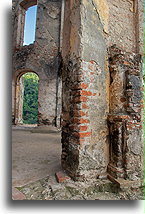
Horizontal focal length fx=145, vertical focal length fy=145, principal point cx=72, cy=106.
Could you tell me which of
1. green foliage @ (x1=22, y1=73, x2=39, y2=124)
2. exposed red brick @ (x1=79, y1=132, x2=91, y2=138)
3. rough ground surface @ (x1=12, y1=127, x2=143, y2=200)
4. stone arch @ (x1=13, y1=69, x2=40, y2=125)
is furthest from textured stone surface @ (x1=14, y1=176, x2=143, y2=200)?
green foliage @ (x1=22, y1=73, x2=39, y2=124)

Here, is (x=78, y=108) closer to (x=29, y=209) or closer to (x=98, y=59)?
(x=98, y=59)

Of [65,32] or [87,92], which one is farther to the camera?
[65,32]

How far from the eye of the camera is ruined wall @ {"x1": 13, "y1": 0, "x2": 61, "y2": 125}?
7668mm

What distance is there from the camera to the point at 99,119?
209 centimetres

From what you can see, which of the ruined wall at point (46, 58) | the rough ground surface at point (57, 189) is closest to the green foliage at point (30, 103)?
the ruined wall at point (46, 58)

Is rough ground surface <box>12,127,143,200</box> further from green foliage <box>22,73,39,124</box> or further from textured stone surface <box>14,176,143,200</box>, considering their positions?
green foliage <box>22,73,39,124</box>

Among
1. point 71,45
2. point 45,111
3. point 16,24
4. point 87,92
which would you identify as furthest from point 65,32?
point 16,24

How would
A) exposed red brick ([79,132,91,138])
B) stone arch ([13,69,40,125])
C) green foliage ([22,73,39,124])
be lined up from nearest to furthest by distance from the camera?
exposed red brick ([79,132,91,138]), stone arch ([13,69,40,125]), green foliage ([22,73,39,124])

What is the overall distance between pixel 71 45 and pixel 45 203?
2.03 meters

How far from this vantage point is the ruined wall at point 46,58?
25.2 ft

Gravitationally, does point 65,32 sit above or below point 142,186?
above

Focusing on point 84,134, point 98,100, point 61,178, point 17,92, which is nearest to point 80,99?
point 98,100

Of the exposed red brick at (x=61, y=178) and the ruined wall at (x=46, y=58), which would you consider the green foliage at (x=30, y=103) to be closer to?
the ruined wall at (x=46, y=58)

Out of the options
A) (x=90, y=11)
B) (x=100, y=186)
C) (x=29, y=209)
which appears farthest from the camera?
(x=90, y=11)
